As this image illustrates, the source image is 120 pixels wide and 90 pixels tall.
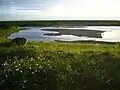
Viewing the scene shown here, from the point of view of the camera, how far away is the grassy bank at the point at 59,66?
295 centimetres

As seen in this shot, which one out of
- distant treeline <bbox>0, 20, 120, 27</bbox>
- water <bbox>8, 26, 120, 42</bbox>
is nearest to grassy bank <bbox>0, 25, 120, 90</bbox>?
water <bbox>8, 26, 120, 42</bbox>

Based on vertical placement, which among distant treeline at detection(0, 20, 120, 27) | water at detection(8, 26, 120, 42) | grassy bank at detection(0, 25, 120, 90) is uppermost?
distant treeline at detection(0, 20, 120, 27)

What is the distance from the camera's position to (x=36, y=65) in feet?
10.0

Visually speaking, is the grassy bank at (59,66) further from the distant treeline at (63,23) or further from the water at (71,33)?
the distant treeline at (63,23)

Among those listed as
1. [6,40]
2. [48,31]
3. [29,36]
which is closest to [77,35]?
[48,31]

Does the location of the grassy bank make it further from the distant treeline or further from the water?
the distant treeline

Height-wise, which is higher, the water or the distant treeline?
the distant treeline

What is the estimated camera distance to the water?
317cm

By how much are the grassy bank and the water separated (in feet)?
0.31

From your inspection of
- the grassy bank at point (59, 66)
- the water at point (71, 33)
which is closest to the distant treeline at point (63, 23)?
the water at point (71, 33)

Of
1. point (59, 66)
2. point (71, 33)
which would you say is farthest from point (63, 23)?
point (59, 66)

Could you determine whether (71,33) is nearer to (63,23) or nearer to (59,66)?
(63,23)

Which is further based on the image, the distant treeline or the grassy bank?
the distant treeline

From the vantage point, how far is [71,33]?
320 cm
